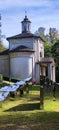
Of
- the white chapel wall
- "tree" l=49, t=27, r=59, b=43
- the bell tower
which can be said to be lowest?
the white chapel wall

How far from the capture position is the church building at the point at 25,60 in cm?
4712

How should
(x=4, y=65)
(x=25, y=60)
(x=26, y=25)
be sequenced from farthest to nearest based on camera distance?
(x=26, y=25) → (x=4, y=65) → (x=25, y=60)

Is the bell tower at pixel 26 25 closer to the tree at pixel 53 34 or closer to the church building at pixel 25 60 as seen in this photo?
the church building at pixel 25 60

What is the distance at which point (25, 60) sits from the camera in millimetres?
47031

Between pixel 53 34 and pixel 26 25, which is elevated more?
pixel 53 34

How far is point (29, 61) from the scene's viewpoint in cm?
4738

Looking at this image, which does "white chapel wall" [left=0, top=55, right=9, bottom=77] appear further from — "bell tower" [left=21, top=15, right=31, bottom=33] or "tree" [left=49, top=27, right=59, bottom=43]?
"tree" [left=49, top=27, right=59, bottom=43]

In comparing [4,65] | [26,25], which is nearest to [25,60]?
[4,65]

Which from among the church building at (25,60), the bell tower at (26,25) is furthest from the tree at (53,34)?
the church building at (25,60)

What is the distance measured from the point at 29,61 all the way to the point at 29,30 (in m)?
7.84

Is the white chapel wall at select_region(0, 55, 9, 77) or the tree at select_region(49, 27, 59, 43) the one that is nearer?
the white chapel wall at select_region(0, 55, 9, 77)

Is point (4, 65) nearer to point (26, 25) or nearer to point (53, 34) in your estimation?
point (26, 25)

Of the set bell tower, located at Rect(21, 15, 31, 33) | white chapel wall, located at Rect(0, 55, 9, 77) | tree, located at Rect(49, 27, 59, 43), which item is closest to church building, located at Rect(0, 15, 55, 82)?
white chapel wall, located at Rect(0, 55, 9, 77)

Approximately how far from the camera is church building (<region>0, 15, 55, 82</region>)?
4712 cm
